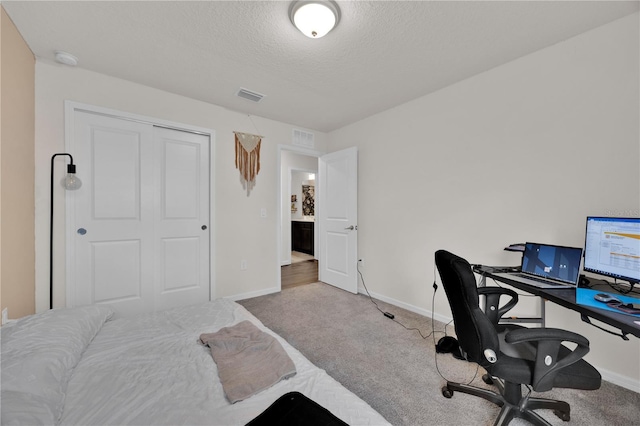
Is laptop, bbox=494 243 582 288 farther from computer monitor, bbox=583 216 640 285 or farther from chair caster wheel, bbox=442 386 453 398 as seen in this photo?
chair caster wheel, bbox=442 386 453 398

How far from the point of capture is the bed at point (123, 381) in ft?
2.89

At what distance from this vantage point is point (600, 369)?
1.86m

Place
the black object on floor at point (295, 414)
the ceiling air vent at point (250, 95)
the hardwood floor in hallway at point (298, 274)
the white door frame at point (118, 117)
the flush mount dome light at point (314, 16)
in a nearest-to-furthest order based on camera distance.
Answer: the black object on floor at point (295, 414), the flush mount dome light at point (314, 16), the white door frame at point (118, 117), the ceiling air vent at point (250, 95), the hardwood floor in hallway at point (298, 274)

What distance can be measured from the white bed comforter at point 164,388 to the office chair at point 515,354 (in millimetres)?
704

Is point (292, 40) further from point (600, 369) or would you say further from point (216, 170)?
point (600, 369)

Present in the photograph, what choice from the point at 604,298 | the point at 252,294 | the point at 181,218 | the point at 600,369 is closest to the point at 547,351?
the point at 604,298

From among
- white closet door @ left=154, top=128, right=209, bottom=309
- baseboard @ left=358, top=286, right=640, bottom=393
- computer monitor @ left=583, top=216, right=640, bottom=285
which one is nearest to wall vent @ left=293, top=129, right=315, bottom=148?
white closet door @ left=154, top=128, right=209, bottom=309

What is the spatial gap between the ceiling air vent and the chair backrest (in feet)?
8.56

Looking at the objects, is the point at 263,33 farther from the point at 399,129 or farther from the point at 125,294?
the point at 125,294

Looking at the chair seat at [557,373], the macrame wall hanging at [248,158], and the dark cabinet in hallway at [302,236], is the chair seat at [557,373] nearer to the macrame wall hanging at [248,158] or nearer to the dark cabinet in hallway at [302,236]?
the macrame wall hanging at [248,158]

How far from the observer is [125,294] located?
2.71m

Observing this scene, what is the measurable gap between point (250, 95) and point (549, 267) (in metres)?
3.17

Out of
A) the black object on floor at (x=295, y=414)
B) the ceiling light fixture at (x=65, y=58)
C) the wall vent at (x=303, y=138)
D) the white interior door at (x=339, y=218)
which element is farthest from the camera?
the wall vent at (x=303, y=138)

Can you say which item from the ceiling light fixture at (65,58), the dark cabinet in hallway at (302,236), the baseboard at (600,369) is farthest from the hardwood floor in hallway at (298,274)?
the ceiling light fixture at (65,58)
